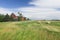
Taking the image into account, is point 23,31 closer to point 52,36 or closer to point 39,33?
point 39,33

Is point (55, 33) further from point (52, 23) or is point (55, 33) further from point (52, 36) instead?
point (52, 23)

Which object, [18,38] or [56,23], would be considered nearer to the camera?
[18,38]

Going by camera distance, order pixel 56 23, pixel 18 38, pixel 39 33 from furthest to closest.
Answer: pixel 56 23
pixel 39 33
pixel 18 38

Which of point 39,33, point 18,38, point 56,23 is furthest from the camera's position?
point 56,23

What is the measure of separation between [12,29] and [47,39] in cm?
265

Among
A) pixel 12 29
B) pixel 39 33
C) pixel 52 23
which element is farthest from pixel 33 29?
pixel 52 23

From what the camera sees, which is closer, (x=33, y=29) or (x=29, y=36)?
(x=29, y=36)

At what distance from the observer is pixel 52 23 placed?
12.5 metres

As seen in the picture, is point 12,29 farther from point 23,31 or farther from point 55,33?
point 55,33

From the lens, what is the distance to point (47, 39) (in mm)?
9477

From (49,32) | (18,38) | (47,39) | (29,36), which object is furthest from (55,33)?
(18,38)

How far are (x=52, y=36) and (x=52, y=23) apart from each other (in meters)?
2.78

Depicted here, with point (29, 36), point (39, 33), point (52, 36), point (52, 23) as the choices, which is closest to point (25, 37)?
point (29, 36)

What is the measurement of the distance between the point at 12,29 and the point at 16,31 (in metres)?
0.57
